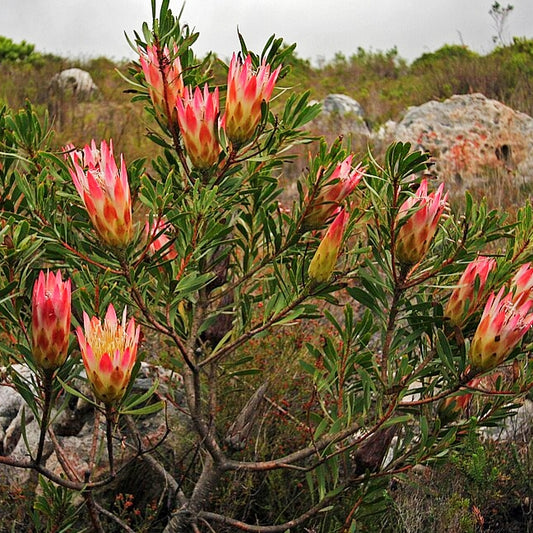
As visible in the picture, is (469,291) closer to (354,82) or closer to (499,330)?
(499,330)

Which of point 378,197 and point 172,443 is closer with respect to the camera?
point 378,197

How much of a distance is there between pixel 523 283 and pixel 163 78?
74cm

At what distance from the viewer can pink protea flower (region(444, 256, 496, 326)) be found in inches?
46.3

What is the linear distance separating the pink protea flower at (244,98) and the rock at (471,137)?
5.95 m

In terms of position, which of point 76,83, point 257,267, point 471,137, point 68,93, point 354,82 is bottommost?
point 257,267

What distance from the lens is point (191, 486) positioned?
2111 millimetres

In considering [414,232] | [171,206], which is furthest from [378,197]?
[171,206]

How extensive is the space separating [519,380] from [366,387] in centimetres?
30

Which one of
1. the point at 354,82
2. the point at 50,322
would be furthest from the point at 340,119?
the point at 50,322

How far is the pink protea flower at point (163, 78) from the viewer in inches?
46.8

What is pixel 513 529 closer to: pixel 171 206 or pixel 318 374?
pixel 318 374

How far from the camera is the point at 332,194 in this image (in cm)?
121

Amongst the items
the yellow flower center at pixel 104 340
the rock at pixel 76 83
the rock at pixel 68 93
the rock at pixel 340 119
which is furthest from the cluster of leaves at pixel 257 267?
the rock at pixel 76 83

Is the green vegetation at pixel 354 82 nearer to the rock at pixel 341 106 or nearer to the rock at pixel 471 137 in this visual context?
the rock at pixel 341 106
